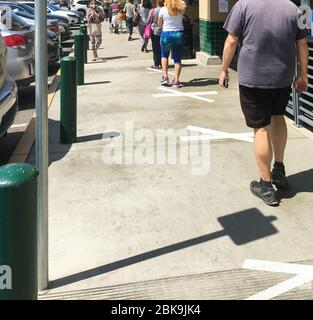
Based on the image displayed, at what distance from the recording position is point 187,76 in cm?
1077

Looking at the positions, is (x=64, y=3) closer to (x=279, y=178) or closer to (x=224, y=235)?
(x=279, y=178)

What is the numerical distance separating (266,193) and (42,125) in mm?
2103

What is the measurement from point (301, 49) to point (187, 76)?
6.65m

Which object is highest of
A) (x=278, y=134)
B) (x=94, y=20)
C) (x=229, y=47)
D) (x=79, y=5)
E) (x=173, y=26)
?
(x=79, y=5)

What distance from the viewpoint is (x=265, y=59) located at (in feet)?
13.5

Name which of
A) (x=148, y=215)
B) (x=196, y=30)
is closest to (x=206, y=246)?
(x=148, y=215)

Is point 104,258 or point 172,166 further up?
point 172,166

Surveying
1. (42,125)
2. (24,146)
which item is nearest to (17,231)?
(42,125)

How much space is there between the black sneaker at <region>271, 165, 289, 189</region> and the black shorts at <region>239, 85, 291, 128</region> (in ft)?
1.64

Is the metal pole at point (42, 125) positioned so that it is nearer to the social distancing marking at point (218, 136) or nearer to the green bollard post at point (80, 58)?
the social distancing marking at point (218, 136)

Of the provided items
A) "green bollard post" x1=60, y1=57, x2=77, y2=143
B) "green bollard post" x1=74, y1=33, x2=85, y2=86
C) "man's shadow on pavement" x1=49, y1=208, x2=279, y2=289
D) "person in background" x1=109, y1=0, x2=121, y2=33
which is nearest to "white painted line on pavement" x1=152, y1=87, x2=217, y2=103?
"green bollard post" x1=74, y1=33, x2=85, y2=86

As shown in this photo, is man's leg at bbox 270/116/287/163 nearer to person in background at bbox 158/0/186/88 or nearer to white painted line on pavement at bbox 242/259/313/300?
white painted line on pavement at bbox 242/259/313/300

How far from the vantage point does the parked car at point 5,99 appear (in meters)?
5.26
